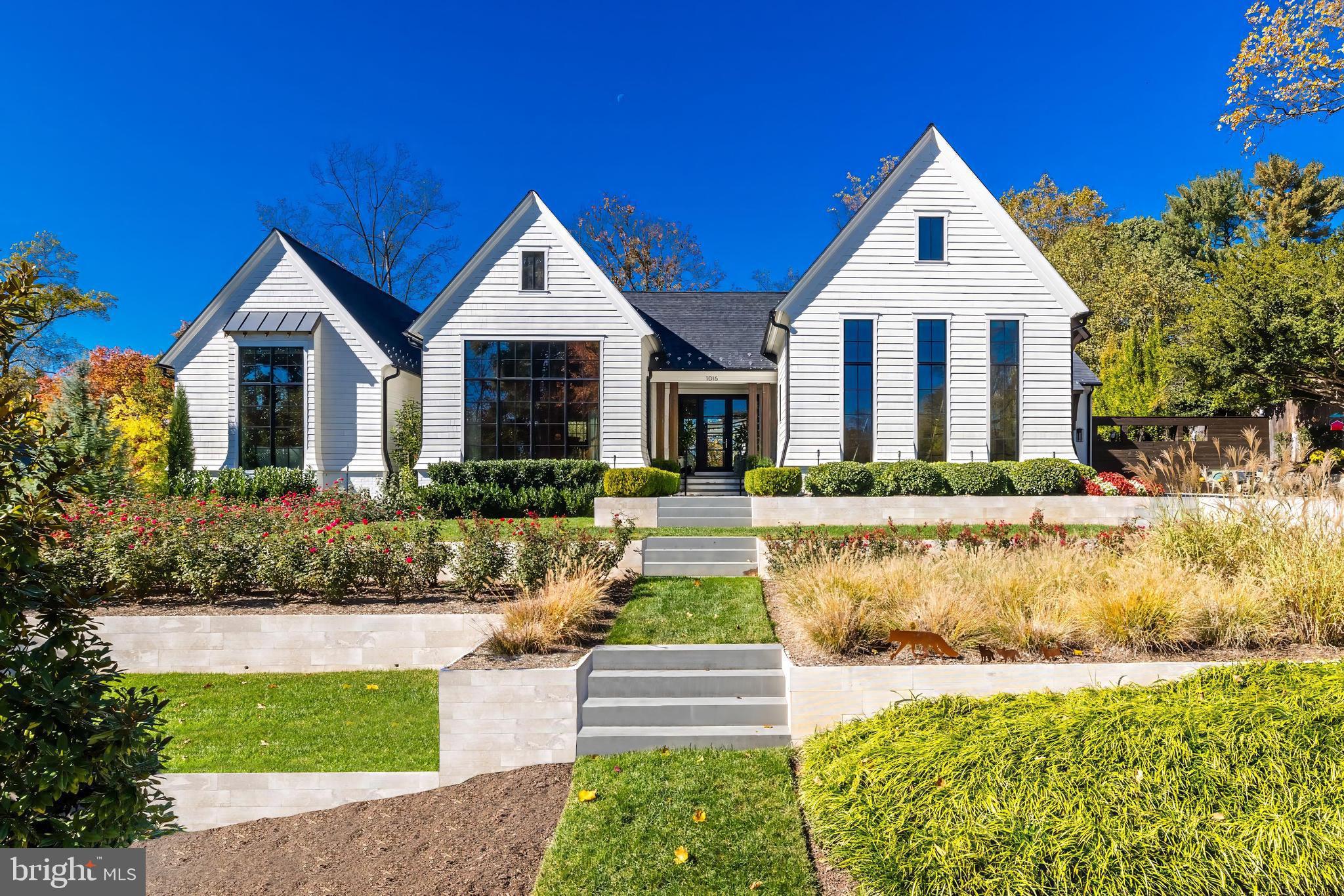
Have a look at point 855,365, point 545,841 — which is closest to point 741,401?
point 855,365

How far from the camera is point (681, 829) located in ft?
14.0

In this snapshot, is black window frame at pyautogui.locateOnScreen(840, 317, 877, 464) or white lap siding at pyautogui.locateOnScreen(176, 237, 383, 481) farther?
white lap siding at pyautogui.locateOnScreen(176, 237, 383, 481)

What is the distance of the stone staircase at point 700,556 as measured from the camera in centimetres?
1024

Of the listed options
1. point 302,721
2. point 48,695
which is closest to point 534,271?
point 302,721

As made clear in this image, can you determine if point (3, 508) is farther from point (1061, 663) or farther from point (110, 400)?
point (110, 400)

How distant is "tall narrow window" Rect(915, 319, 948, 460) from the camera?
50.6 feet

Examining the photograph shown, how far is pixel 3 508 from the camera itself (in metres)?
2.19

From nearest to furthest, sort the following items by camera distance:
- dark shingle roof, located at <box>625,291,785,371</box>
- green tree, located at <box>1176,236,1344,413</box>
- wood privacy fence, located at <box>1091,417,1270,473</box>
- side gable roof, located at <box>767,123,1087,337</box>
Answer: side gable roof, located at <box>767,123,1087,337</box> < dark shingle roof, located at <box>625,291,785,371</box> < wood privacy fence, located at <box>1091,417,1270,473</box> < green tree, located at <box>1176,236,1344,413</box>

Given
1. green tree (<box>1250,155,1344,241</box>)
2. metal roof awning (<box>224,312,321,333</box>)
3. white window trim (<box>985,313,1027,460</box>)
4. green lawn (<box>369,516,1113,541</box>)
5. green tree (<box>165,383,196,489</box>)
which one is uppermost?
green tree (<box>1250,155,1344,241</box>)

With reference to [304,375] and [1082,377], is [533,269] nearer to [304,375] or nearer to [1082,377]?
[304,375]

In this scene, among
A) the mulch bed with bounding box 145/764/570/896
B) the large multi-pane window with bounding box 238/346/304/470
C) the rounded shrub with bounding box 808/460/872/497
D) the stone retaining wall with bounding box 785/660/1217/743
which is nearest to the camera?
the mulch bed with bounding box 145/764/570/896

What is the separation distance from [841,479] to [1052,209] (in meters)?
29.3

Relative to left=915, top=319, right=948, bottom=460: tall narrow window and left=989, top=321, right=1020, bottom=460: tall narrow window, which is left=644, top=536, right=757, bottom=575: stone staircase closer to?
left=915, top=319, right=948, bottom=460: tall narrow window

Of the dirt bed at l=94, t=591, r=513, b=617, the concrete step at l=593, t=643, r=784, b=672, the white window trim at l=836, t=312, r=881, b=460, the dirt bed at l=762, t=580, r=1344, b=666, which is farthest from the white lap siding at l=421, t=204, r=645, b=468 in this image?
the dirt bed at l=762, t=580, r=1344, b=666
